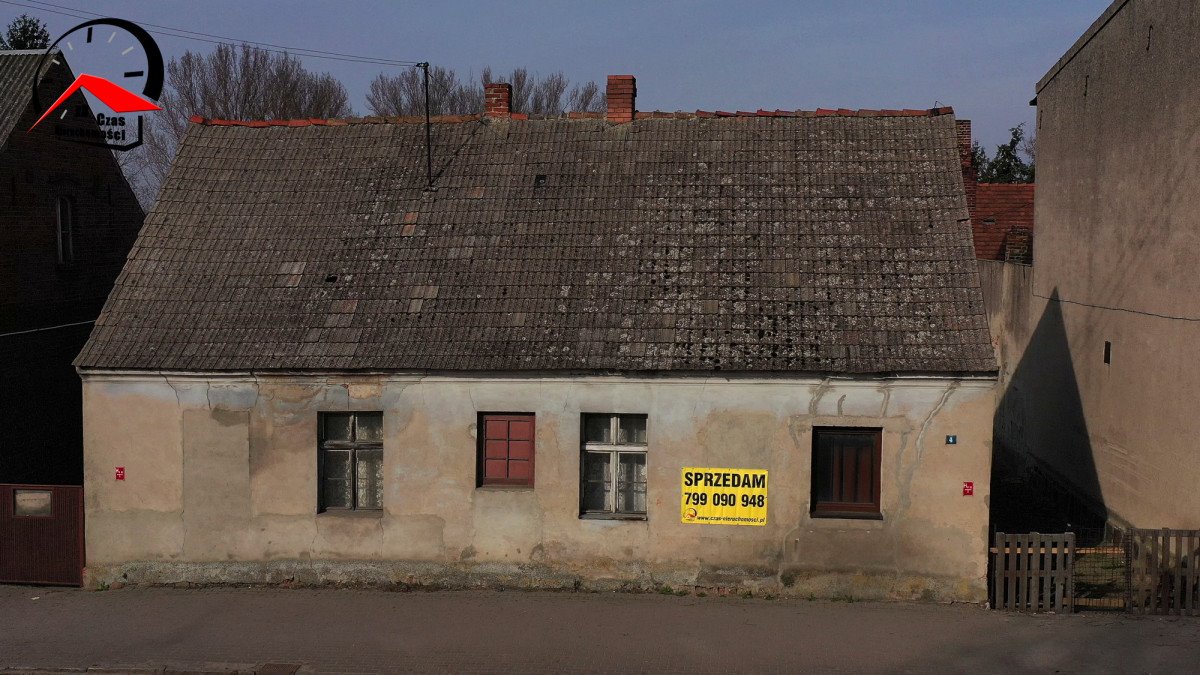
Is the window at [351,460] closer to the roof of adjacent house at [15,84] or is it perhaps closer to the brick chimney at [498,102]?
the brick chimney at [498,102]

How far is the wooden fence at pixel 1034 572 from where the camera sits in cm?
1212

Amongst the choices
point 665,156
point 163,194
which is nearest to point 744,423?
point 665,156

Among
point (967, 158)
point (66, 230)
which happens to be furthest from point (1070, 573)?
point (66, 230)

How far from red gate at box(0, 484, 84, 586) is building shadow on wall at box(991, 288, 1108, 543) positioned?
1394 centimetres

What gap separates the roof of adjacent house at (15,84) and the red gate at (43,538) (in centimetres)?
755

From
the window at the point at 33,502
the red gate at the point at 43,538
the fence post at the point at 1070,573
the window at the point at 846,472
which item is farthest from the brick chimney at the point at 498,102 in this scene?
the fence post at the point at 1070,573

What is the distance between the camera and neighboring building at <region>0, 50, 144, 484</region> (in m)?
17.7

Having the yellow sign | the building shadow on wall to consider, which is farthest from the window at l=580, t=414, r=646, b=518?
the building shadow on wall

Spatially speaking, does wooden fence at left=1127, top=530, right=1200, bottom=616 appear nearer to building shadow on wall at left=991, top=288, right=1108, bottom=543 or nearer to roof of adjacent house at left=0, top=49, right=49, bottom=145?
building shadow on wall at left=991, top=288, right=1108, bottom=543

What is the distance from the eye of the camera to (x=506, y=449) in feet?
43.7

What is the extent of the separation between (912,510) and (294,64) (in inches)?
1651

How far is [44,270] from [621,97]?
11.2 metres

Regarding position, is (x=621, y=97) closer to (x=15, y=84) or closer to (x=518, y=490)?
(x=518, y=490)

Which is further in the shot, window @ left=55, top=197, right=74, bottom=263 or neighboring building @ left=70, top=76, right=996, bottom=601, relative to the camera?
window @ left=55, top=197, right=74, bottom=263
